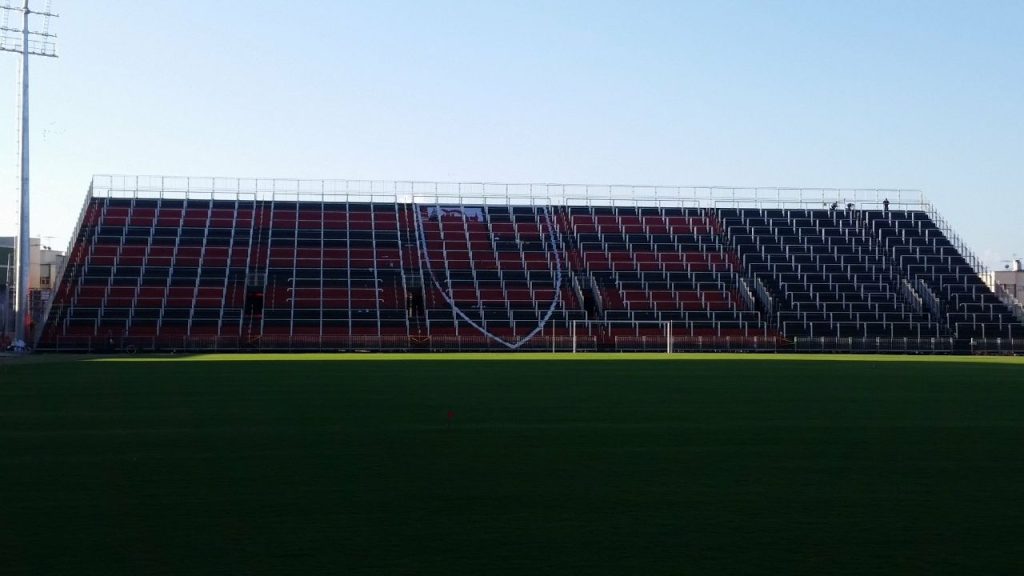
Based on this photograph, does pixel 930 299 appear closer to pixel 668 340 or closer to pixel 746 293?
pixel 746 293

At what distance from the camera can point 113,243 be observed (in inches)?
2849

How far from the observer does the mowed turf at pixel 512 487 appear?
7.19 metres

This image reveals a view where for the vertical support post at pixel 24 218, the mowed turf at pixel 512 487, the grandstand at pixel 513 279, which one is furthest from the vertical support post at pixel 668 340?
the mowed turf at pixel 512 487

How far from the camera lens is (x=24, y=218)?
177 ft

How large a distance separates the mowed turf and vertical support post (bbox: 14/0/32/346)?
36.7 metres

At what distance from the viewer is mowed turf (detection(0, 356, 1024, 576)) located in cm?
719

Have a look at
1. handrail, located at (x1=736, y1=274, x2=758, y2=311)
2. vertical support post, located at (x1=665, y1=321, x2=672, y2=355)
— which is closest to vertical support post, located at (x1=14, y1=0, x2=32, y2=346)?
vertical support post, located at (x1=665, y1=321, x2=672, y2=355)

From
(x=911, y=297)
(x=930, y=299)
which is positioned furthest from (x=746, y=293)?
(x=930, y=299)

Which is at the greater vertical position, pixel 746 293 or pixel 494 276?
pixel 494 276

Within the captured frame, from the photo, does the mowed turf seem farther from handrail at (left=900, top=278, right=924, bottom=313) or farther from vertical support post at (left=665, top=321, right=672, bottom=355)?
handrail at (left=900, top=278, right=924, bottom=313)

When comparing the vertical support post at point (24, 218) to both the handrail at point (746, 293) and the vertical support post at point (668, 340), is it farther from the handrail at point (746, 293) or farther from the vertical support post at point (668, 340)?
the handrail at point (746, 293)

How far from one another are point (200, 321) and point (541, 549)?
60662 millimetres

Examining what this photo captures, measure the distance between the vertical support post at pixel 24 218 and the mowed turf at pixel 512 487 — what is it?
36.7 m

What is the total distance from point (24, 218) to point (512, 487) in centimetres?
5011
